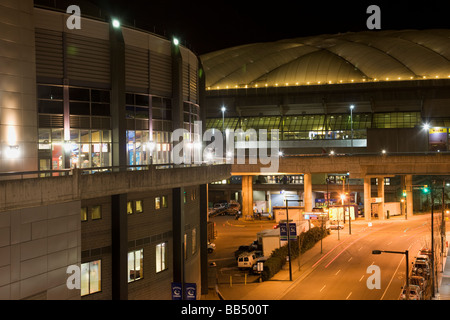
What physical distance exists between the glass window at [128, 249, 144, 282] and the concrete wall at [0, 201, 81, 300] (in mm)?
6326

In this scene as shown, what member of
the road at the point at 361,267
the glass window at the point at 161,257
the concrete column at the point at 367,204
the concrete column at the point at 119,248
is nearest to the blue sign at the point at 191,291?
the concrete column at the point at 119,248

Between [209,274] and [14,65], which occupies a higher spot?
[14,65]

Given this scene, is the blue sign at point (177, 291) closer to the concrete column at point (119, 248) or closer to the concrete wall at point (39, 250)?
the concrete column at point (119, 248)

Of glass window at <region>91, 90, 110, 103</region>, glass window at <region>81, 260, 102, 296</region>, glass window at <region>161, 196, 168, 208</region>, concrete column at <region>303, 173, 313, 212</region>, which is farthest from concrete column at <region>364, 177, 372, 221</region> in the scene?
glass window at <region>81, 260, 102, 296</region>

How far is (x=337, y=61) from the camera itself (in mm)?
103312

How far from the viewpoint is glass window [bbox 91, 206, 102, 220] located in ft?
89.8

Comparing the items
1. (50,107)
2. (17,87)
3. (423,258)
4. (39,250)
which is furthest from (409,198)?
(39,250)

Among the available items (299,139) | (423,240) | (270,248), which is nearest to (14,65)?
(270,248)

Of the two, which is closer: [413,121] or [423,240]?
[423,240]
